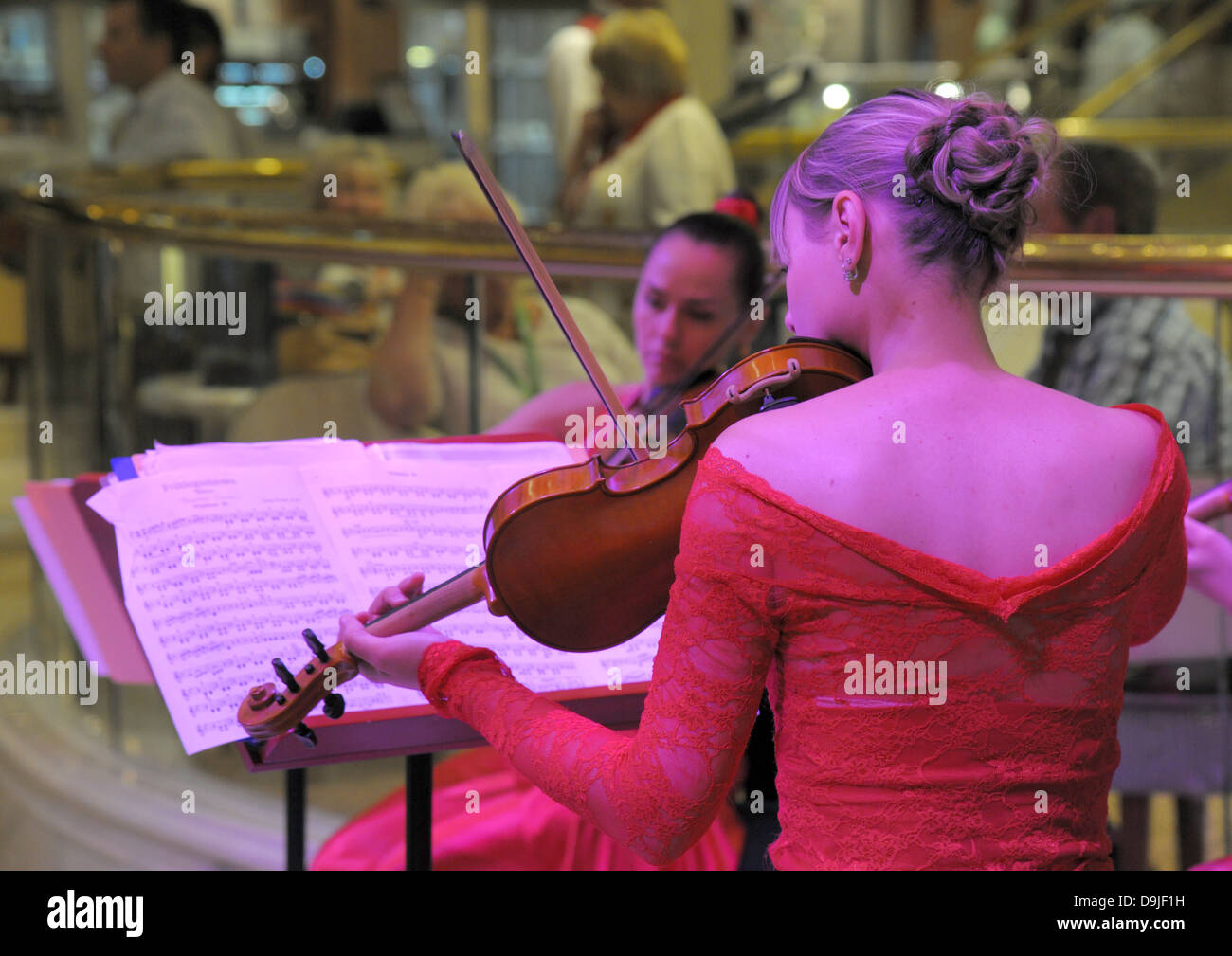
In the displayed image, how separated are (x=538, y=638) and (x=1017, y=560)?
0.35 m

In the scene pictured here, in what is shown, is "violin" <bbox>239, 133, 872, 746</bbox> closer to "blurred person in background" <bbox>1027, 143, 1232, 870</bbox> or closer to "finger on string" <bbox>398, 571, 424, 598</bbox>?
Result: "finger on string" <bbox>398, 571, 424, 598</bbox>

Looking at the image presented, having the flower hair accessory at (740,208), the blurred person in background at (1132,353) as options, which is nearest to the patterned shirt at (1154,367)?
the blurred person in background at (1132,353)

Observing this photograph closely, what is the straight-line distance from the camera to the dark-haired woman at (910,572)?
86cm

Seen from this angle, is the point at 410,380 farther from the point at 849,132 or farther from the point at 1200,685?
the point at 849,132

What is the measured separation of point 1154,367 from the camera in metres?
2.19

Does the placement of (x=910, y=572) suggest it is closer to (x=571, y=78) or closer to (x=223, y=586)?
(x=223, y=586)

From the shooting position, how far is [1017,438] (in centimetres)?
88

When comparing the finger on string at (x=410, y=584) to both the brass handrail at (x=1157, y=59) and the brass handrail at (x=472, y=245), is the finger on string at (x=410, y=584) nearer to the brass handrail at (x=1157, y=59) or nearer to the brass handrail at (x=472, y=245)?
the brass handrail at (x=472, y=245)

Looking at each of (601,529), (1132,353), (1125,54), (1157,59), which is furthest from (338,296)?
(1125,54)

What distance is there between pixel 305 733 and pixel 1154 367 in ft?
5.30

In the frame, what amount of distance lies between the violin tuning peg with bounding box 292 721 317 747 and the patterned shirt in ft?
5.00

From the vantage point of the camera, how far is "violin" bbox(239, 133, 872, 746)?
988 millimetres

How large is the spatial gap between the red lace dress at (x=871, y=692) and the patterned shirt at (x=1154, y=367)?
1354 millimetres
